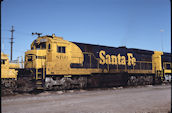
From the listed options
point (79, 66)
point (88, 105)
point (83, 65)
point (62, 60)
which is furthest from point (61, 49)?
point (88, 105)

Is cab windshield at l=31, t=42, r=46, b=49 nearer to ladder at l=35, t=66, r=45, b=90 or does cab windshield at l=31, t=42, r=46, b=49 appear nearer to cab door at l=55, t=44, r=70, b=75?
cab door at l=55, t=44, r=70, b=75

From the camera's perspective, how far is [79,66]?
15.8 m

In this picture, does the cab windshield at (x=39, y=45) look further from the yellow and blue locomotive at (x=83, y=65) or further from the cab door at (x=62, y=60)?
the cab door at (x=62, y=60)

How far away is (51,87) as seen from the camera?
1401cm

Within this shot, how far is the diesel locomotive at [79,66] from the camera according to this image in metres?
13.9

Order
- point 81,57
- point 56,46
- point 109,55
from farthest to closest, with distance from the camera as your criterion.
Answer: point 109,55 < point 81,57 < point 56,46

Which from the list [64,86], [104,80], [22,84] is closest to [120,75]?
[104,80]

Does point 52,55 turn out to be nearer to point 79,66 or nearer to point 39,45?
point 39,45

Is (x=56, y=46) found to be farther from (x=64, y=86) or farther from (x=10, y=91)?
(x=10, y=91)

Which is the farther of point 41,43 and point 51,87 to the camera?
point 41,43

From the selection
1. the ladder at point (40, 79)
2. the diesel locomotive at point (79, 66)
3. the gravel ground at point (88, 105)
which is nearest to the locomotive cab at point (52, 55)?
the diesel locomotive at point (79, 66)

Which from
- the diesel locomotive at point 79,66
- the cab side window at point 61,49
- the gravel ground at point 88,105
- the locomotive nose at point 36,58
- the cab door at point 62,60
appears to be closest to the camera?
the gravel ground at point 88,105

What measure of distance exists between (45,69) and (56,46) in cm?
207

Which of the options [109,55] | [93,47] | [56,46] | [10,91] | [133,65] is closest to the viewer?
[10,91]
